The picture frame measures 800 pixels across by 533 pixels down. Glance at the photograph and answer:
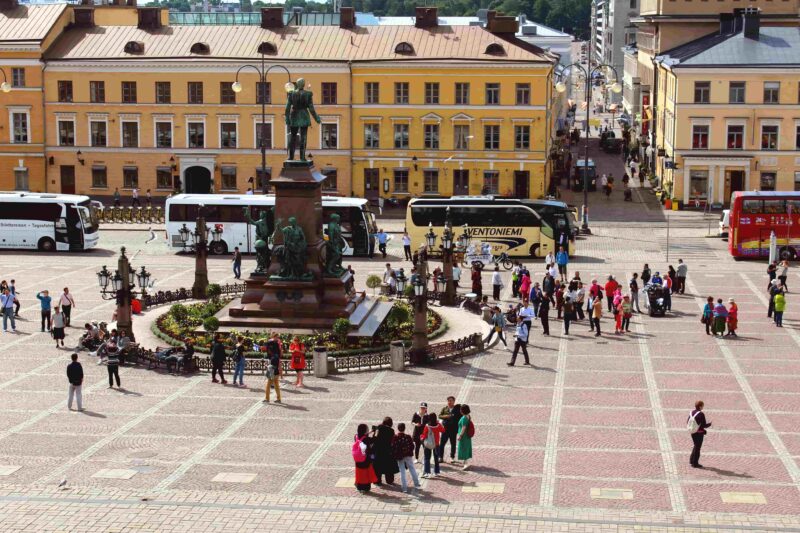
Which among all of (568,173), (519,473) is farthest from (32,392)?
(568,173)

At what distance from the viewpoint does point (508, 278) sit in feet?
190

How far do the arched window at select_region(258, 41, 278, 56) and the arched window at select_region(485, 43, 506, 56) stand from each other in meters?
13.3

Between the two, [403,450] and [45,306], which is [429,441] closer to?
[403,450]

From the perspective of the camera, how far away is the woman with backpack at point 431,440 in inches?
1089

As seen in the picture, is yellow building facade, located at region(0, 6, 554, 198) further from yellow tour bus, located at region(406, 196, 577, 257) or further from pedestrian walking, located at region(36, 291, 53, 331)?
pedestrian walking, located at region(36, 291, 53, 331)

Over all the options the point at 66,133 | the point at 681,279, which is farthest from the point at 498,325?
the point at 66,133

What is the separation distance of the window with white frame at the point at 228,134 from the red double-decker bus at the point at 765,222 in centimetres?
3347

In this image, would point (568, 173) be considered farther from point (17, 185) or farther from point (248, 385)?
point (248, 385)

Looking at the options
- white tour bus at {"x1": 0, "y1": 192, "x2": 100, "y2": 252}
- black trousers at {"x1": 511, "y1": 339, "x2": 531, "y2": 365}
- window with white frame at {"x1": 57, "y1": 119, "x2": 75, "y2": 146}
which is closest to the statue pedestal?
black trousers at {"x1": 511, "y1": 339, "x2": 531, "y2": 365}

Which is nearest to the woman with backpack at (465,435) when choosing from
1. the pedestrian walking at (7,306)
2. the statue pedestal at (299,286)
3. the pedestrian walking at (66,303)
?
the statue pedestal at (299,286)

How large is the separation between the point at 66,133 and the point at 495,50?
27.5 meters

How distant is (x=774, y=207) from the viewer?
203 ft

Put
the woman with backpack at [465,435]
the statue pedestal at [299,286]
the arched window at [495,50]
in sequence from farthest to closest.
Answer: the arched window at [495,50] < the statue pedestal at [299,286] < the woman with backpack at [465,435]

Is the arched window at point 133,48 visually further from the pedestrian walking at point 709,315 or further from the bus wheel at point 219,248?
the pedestrian walking at point 709,315
